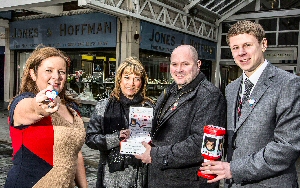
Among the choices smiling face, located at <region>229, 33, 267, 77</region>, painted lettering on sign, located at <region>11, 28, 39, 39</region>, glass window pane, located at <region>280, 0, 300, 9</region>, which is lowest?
smiling face, located at <region>229, 33, 267, 77</region>

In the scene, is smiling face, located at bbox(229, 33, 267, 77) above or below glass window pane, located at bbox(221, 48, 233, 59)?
below

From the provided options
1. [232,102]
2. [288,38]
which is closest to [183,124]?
[232,102]

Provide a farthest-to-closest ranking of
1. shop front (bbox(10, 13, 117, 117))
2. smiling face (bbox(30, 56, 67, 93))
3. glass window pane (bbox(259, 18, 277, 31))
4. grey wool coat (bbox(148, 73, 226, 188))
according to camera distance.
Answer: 1. glass window pane (bbox(259, 18, 277, 31))
2. shop front (bbox(10, 13, 117, 117))
3. grey wool coat (bbox(148, 73, 226, 188))
4. smiling face (bbox(30, 56, 67, 93))

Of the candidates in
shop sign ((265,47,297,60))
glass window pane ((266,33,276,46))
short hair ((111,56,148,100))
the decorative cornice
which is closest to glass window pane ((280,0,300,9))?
glass window pane ((266,33,276,46))

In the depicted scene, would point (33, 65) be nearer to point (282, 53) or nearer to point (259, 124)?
point (259, 124)

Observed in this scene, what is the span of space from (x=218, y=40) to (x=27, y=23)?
9.20 m

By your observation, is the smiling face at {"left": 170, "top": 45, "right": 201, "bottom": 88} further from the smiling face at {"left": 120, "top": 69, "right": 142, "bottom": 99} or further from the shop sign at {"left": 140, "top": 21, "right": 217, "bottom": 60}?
the shop sign at {"left": 140, "top": 21, "right": 217, "bottom": 60}

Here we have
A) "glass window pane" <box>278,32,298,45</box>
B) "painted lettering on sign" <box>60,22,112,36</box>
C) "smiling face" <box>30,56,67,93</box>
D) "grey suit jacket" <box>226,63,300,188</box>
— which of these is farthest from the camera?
"glass window pane" <box>278,32,298,45</box>

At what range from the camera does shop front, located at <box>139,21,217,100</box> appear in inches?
398

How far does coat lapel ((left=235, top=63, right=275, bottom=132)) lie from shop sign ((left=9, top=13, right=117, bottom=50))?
825 centimetres

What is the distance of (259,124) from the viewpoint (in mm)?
1944

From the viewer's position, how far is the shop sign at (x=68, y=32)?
1012 cm

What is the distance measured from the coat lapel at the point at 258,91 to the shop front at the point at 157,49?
797 cm

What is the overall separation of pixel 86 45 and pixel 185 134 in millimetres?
8989
